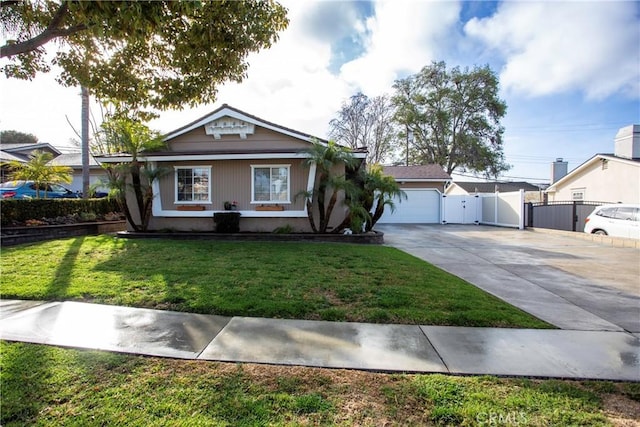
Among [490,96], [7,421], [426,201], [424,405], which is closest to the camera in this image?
[7,421]

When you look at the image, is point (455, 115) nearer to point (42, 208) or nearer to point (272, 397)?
point (42, 208)

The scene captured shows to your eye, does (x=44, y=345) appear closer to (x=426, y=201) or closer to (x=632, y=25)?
(x=632, y=25)

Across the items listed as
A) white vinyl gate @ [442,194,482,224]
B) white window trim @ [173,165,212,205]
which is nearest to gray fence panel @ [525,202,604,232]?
white vinyl gate @ [442,194,482,224]

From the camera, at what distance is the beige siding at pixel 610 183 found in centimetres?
1608

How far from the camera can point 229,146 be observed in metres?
12.2

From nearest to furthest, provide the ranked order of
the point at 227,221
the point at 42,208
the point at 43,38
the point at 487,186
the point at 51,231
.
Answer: the point at 43,38 < the point at 51,231 < the point at 42,208 < the point at 227,221 < the point at 487,186

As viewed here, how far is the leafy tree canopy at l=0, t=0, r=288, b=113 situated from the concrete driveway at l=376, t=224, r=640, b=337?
6.58 metres

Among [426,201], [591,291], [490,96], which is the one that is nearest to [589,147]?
[490,96]

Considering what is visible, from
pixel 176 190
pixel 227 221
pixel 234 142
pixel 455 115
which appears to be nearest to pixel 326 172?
pixel 227 221

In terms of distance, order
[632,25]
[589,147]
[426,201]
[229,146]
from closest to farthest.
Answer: [632,25], [229,146], [426,201], [589,147]

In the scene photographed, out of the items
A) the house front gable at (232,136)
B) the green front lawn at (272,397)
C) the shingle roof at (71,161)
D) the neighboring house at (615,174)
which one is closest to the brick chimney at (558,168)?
the neighboring house at (615,174)

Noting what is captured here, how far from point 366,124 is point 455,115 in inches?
381

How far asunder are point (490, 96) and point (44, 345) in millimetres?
38610

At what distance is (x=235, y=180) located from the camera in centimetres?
1183
